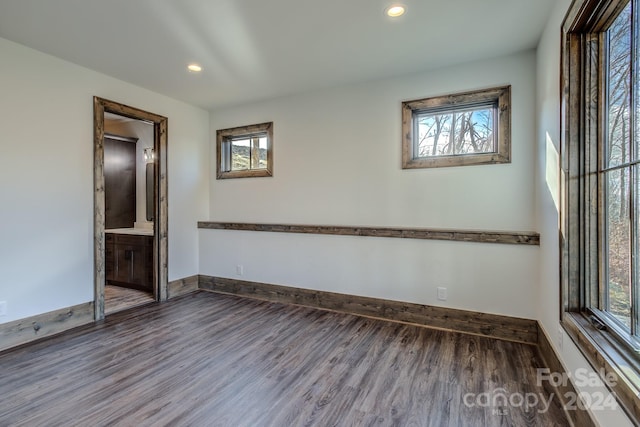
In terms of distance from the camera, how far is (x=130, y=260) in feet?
14.7

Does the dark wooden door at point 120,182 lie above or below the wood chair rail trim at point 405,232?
above

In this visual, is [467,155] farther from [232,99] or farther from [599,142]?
[232,99]

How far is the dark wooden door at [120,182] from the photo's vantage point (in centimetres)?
504

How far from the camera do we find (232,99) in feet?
13.6

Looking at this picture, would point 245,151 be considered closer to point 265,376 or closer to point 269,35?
point 269,35

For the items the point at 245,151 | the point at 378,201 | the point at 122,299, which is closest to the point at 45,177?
the point at 122,299

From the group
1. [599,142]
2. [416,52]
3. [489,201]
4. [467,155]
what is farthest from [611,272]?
[416,52]

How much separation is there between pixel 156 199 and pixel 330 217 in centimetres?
226

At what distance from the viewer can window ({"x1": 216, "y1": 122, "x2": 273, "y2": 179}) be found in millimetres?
4184

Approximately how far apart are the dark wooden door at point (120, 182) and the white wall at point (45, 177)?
1944 mm

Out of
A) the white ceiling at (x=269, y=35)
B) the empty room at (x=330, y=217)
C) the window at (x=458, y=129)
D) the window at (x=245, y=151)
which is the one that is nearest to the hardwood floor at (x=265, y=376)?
the empty room at (x=330, y=217)

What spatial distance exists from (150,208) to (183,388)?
155 inches

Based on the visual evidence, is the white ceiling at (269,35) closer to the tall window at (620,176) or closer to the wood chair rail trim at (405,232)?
the tall window at (620,176)

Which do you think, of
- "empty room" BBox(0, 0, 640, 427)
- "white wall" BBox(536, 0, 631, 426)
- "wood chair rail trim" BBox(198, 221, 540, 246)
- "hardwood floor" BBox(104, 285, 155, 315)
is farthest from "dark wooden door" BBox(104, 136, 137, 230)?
"white wall" BBox(536, 0, 631, 426)
